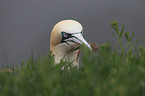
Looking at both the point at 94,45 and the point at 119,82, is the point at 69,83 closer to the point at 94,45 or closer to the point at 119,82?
the point at 119,82

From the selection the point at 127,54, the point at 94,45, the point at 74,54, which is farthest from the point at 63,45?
the point at 127,54

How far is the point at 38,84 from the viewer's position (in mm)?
304

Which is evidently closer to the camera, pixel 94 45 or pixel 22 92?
pixel 22 92

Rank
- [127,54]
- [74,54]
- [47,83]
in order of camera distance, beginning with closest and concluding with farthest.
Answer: [47,83] < [127,54] < [74,54]

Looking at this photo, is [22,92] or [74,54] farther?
[74,54]

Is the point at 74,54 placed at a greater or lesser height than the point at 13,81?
lesser

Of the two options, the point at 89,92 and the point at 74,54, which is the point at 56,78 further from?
the point at 74,54

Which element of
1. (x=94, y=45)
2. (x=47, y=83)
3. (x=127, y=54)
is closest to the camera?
(x=47, y=83)

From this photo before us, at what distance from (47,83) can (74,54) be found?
2.37 feet

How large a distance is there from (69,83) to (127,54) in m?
0.21

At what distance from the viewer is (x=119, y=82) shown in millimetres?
267

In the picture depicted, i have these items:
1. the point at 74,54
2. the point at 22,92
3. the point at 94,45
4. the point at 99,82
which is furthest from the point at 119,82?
the point at 74,54

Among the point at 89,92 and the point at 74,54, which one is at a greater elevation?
the point at 89,92

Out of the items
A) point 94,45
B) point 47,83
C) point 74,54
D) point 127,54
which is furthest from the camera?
point 74,54
